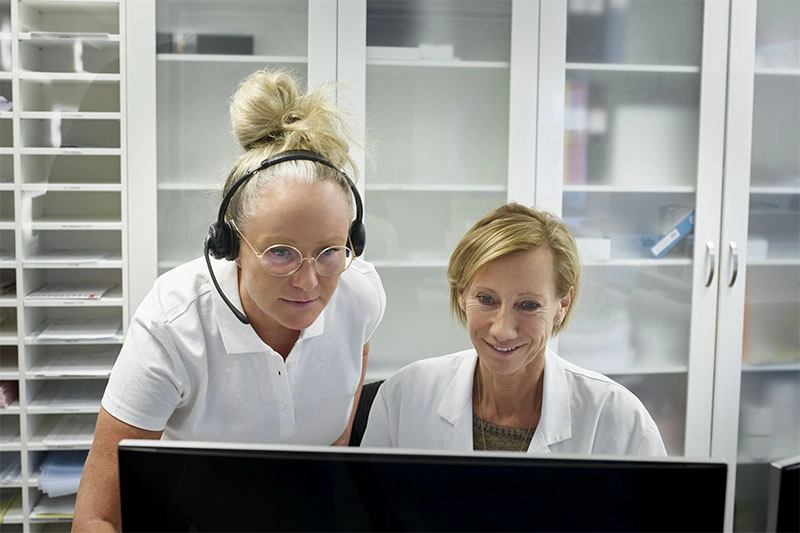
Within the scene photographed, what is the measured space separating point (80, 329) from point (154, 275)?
11.2 inches

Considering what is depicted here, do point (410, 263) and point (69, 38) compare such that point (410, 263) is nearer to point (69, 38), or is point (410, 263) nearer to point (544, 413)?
point (69, 38)

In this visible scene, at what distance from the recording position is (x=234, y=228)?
4.05 feet

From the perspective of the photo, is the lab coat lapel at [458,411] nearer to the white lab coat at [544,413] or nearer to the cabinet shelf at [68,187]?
the white lab coat at [544,413]

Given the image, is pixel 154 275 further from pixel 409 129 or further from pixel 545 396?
pixel 545 396

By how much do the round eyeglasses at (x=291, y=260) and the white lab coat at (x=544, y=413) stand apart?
1.23ft

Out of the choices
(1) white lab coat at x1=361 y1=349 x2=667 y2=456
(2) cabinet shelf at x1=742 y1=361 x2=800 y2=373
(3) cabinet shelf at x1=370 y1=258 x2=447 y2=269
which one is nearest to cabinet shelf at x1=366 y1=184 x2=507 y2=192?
(3) cabinet shelf at x1=370 y1=258 x2=447 y2=269

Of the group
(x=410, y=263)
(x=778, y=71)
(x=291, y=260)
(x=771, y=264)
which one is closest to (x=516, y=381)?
(x=291, y=260)

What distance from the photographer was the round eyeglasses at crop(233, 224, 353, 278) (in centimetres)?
115

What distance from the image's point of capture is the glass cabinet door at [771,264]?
2.73 m

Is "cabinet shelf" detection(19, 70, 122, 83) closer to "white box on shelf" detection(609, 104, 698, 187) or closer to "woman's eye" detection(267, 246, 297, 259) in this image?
"woman's eye" detection(267, 246, 297, 259)

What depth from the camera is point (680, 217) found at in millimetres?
2742

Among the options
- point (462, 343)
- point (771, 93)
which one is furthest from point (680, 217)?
point (462, 343)

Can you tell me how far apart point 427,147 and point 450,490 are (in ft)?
6.86

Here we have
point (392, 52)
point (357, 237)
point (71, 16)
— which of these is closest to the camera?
point (357, 237)
